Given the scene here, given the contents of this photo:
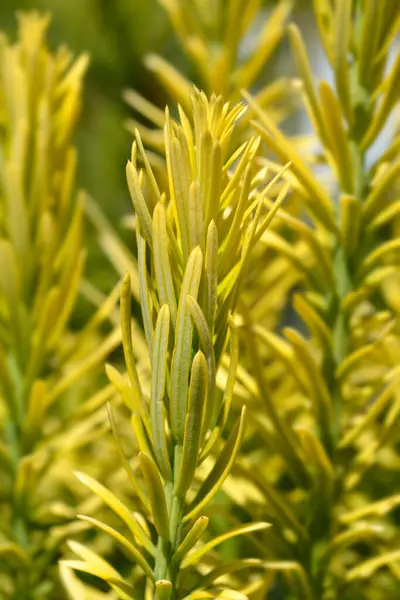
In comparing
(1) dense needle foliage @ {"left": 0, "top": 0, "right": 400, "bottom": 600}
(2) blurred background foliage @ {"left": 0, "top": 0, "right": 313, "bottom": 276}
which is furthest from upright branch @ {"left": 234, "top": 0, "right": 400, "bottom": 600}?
(2) blurred background foliage @ {"left": 0, "top": 0, "right": 313, "bottom": 276}

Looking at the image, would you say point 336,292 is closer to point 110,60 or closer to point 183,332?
point 183,332

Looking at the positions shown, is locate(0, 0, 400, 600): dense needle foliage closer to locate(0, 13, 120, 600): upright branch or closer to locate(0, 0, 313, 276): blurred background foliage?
locate(0, 13, 120, 600): upright branch

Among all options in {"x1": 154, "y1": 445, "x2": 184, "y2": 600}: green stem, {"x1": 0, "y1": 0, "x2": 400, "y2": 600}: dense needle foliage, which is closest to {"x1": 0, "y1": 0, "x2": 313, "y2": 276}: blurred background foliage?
{"x1": 0, "y1": 0, "x2": 400, "y2": 600}: dense needle foliage

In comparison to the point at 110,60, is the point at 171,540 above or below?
below

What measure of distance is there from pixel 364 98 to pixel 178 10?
111 mm

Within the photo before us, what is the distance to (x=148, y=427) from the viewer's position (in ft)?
0.46

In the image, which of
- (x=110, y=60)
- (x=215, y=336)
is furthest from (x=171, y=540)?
(x=110, y=60)

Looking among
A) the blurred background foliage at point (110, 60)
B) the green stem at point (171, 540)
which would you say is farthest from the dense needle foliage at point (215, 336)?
the blurred background foliage at point (110, 60)

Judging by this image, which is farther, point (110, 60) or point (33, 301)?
point (110, 60)

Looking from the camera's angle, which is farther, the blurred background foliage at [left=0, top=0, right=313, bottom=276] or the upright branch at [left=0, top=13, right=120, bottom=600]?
the blurred background foliage at [left=0, top=0, right=313, bottom=276]

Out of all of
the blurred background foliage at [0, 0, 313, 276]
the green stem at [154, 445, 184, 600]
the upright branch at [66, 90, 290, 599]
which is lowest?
the green stem at [154, 445, 184, 600]

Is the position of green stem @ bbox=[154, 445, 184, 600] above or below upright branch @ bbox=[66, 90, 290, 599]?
below

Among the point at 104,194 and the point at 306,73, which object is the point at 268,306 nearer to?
the point at 306,73

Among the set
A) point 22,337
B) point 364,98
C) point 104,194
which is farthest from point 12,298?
point 104,194
